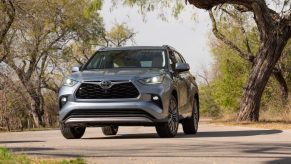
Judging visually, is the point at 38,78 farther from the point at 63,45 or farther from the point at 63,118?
the point at 63,118

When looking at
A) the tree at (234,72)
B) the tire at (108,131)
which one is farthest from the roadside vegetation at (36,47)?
the tire at (108,131)

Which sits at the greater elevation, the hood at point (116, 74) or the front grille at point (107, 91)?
the hood at point (116, 74)

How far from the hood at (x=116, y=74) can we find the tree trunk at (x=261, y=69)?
33.0 feet

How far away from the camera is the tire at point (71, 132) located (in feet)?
42.8

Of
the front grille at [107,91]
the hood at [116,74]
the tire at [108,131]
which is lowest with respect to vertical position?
the tire at [108,131]

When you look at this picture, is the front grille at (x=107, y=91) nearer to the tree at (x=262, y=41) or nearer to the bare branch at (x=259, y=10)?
the tree at (x=262, y=41)

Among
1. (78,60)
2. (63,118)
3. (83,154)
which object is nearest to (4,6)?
(63,118)

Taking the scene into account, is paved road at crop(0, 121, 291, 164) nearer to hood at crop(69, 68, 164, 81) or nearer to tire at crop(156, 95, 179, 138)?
tire at crop(156, 95, 179, 138)

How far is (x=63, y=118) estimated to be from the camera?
12.6m

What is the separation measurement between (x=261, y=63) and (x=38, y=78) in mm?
29253

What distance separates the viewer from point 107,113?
1230 cm

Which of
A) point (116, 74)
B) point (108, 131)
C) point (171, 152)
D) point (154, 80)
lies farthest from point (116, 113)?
point (108, 131)

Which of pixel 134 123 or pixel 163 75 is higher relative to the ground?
pixel 163 75

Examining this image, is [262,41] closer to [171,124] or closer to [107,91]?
[171,124]
